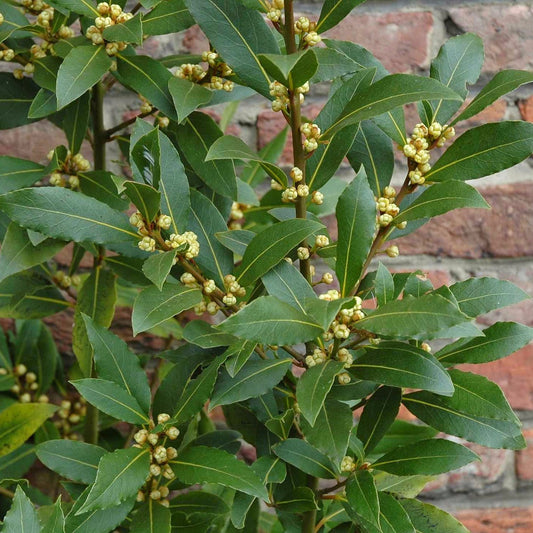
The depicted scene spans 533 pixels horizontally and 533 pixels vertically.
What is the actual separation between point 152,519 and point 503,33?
787 millimetres

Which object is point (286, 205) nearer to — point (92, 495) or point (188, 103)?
point (188, 103)

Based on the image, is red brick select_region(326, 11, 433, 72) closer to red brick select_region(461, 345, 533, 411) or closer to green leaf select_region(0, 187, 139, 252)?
red brick select_region(461, 345, 533, 411)

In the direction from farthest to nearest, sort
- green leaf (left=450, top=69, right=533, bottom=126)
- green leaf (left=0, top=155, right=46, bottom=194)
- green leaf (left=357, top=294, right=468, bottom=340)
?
1. green leaf (left=0, top=155, right=46, bottom=194)
2. green leaf (left=450, top=69, right=533, bottom=126)
3. green leaf (left=357, top=294, right=468, bottom=340)

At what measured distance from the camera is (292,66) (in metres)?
0.52

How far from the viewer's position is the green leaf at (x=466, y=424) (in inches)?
24.3

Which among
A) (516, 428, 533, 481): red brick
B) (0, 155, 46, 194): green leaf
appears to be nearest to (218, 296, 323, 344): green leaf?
(0, 155, 46, 194): green leaf

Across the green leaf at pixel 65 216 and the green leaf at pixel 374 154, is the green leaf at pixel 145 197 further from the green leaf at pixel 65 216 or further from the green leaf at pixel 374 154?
the green leaf at pixel 374 154

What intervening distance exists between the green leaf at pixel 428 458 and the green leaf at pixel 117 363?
20 cm

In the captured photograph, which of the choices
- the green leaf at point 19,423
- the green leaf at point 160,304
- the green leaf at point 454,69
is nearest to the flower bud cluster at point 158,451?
the green leaf at point 160,304

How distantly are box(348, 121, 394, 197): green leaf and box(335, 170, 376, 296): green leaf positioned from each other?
3.5 inches

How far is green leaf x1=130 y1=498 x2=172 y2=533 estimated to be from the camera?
619mm

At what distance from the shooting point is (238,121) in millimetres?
1098

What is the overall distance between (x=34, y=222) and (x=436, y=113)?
33 cm

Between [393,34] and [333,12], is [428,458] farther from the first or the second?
[393,34]
